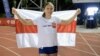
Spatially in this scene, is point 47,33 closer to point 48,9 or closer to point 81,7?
point 48,9

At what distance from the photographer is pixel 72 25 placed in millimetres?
6148

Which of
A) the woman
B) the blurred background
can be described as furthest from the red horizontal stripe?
the blurred background

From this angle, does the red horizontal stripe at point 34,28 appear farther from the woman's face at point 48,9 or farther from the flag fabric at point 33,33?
the woman's face at point 48,9

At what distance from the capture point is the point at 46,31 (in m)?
5.04

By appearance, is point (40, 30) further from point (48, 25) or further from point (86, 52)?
point (86, 52)

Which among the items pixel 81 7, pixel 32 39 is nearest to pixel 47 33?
pixel 32 39

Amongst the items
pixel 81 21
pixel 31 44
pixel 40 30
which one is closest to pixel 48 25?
pixel 40 30

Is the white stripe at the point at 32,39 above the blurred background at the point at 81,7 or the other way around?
above

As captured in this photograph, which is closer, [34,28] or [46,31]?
[46,31]

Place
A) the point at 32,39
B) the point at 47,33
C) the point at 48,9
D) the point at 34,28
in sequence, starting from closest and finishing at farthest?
the point at 48,9
the point at 47,33
the point at 32,39
the point at 34,28

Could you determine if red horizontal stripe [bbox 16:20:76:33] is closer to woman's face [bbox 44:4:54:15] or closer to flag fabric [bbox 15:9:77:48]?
flag fabric [bbox 15:9:77:48]

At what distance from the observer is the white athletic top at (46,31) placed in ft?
16.5

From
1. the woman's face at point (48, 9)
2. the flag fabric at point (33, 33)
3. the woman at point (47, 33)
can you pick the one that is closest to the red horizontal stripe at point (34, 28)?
the flag fabric at point (33, 33)

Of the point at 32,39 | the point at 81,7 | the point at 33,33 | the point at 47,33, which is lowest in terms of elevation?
the point at 81,7
